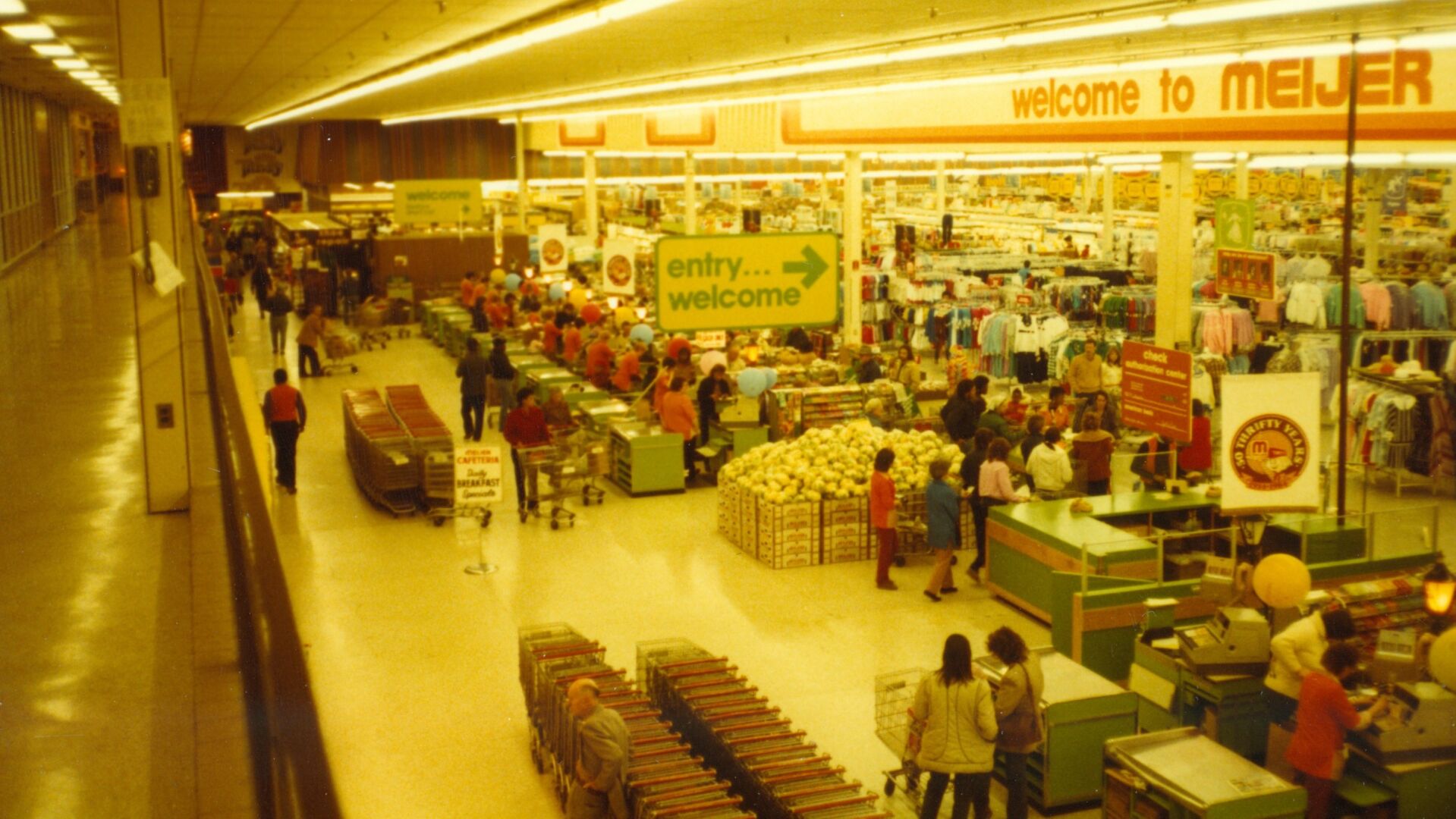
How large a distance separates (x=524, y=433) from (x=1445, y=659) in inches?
400

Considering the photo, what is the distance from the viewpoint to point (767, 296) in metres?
10.7

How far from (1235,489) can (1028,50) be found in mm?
6950

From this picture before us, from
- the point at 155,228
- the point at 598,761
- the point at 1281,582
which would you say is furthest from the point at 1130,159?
the point at 598,761

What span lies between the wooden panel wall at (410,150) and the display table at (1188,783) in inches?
1576

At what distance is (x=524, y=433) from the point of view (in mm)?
15539

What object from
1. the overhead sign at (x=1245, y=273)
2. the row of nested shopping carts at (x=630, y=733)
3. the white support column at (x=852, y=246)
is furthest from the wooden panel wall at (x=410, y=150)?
the row of nested shopping carts at (x=630, y=733)

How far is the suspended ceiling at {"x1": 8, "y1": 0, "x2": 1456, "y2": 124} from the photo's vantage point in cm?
1148

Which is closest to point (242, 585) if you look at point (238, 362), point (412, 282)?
point (238, 362)

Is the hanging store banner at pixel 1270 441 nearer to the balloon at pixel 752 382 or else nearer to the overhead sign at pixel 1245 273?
the overhead sign at pixel 1245 273

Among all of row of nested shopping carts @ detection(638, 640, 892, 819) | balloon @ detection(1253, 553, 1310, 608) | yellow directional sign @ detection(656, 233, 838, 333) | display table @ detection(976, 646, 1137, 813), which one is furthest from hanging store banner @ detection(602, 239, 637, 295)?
balloon @ detection(1253, 553, 1310, 608)

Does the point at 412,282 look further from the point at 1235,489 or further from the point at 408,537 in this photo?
the point at 1235,489

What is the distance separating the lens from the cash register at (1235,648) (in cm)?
833

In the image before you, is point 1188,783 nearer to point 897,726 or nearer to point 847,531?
point 897,726

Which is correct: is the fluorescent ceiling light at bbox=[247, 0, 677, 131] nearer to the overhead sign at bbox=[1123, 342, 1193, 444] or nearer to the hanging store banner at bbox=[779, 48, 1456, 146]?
the overhead sign at bbox=[1123, 342, 1193, 444]
